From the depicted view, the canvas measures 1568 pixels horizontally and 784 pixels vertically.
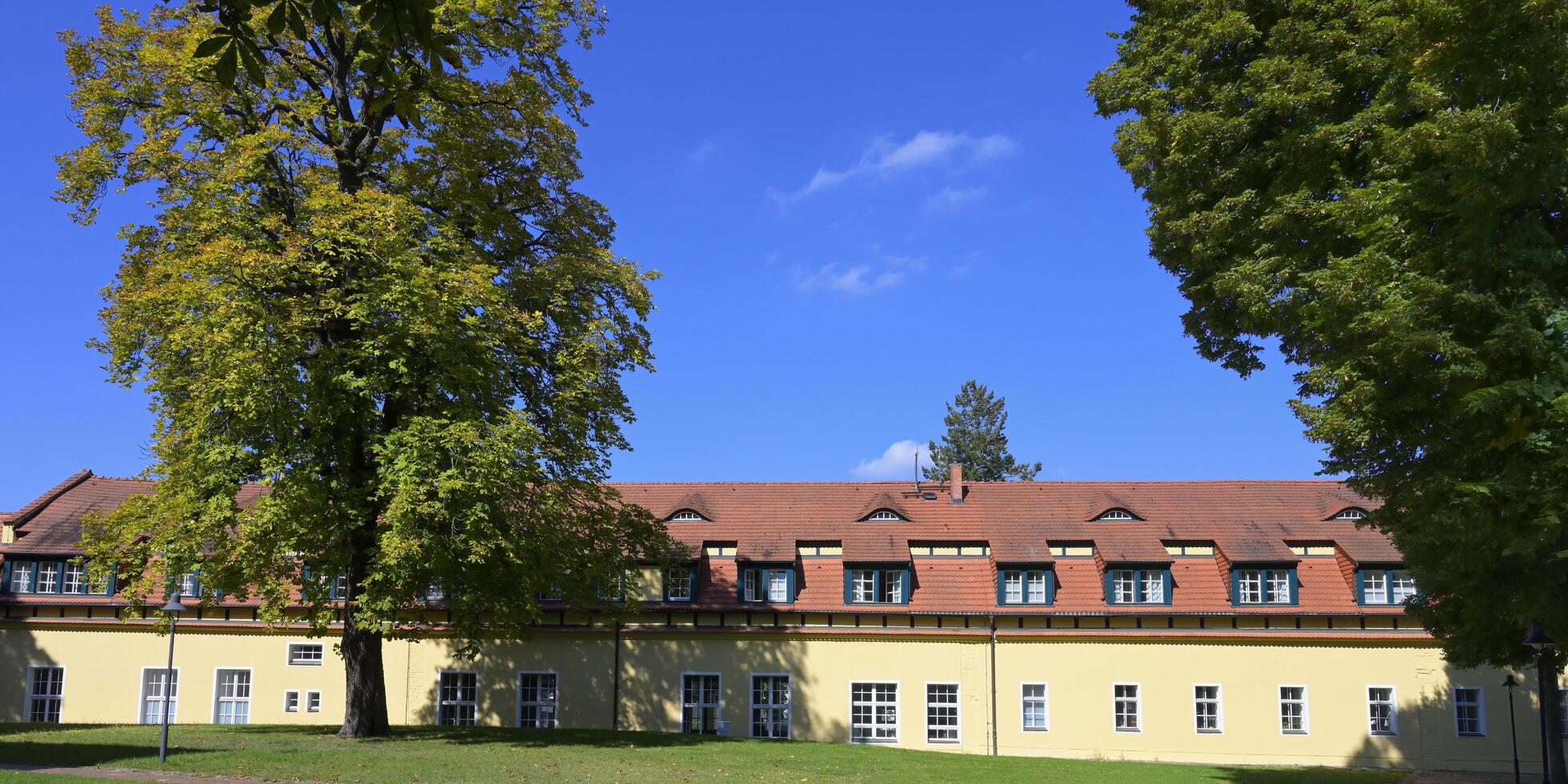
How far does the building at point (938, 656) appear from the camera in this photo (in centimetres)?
3003

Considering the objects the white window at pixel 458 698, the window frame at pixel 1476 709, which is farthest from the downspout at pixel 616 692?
the window frame at pixel 1476 709

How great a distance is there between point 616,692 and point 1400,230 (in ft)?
79.1

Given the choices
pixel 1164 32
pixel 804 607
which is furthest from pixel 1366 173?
Result: pixel 804 607

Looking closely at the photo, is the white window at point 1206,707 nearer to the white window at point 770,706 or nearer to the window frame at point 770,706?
the window frame at point 770,706

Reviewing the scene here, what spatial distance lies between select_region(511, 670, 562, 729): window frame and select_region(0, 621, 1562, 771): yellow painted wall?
113mm

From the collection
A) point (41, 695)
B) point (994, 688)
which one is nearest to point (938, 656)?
point (994, 688)

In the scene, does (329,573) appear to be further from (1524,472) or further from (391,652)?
(1524,472)

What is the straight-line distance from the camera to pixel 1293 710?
3017cm

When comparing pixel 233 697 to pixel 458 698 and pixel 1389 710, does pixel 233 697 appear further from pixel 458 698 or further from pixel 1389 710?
pixel 1389 710

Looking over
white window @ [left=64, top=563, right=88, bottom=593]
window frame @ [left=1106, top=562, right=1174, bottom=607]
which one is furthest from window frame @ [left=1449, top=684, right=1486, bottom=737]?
white window @ [left=64, top=563, right=88, bottom=593]

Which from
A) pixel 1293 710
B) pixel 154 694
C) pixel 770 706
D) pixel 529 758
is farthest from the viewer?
pixel 154 694

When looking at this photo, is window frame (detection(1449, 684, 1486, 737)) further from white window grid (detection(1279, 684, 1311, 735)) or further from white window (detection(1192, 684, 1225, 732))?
white window (detection(1192, 684, 1225, 732))

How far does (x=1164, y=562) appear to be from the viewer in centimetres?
3067

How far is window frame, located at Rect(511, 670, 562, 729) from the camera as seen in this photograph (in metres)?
31.0
